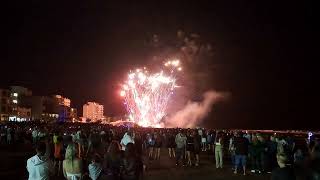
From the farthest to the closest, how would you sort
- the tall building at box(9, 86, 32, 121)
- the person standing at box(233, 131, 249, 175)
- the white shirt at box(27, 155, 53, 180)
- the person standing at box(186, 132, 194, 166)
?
the tall building at box(9, 86, 32, 121), the person standing at box(186, 132, 194, 166), the person standing at box(233, 131, 249, 175), the white shirt at box(27, 155, 53, 180)

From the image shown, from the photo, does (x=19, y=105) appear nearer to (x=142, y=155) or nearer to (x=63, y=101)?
(x=63, y=101)

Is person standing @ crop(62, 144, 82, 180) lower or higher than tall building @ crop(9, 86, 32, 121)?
lower

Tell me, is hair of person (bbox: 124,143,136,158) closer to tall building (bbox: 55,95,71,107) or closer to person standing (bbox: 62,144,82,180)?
person standing (bbox: 62,144,82,180)

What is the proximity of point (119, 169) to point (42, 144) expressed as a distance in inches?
86.5

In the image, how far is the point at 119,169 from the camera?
10453 mm

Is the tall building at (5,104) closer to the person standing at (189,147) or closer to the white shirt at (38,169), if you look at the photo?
the person standing at (189,147)

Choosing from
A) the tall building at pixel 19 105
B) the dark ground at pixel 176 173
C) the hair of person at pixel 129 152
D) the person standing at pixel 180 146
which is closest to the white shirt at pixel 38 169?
the hair of person at pixel 129 152

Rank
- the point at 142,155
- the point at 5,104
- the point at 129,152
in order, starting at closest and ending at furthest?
the point at 129,152 < the point at 142,155 < the point at 5,104

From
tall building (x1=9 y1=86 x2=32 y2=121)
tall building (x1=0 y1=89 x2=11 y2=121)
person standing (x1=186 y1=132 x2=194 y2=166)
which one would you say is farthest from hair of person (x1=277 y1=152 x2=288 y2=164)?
tall building (x1=9 y1=86 x2=32 y2=121)

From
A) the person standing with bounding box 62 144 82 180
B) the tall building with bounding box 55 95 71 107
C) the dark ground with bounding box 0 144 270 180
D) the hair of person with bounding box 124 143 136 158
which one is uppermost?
the tall building with bounding box 55 95 71 107

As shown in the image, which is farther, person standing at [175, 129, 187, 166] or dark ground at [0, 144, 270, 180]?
person standing at [175, 129, 187, 166]

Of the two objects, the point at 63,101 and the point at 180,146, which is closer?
the point at 180,146

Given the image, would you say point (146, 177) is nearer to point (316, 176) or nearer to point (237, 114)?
point (316, 176)

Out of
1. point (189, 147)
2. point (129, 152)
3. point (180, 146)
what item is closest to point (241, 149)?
point (189, 147)
